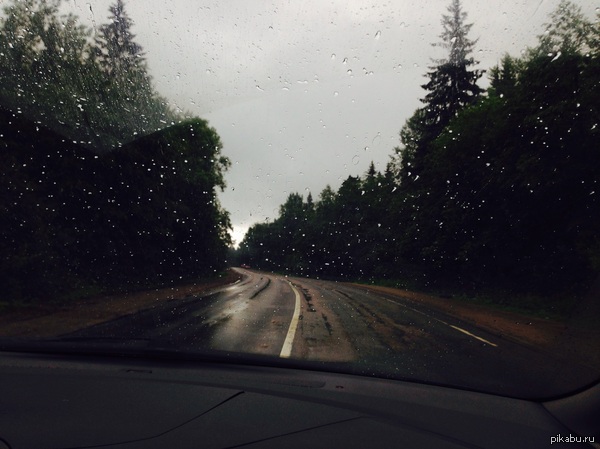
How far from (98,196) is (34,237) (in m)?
2.89

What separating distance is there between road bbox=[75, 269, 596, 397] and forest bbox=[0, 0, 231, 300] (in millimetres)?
2853

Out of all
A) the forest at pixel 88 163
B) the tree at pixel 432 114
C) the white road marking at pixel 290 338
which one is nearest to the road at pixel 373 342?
the white road marking at pixel 290 338

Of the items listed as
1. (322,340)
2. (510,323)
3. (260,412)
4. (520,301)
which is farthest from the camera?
(520,301)

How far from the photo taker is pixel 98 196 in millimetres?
15461

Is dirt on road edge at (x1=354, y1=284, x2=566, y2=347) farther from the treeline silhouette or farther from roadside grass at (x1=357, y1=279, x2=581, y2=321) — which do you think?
the treeline silhouette

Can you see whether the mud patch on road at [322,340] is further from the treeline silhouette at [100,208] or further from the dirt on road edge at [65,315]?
the dirt on road edge at [65,315]

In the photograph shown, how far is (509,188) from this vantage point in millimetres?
13008

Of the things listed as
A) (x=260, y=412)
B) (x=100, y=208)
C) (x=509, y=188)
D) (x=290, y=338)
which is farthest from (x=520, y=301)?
(x=100, y=208)

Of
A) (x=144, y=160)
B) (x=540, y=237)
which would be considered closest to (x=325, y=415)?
(x=540, y=237)

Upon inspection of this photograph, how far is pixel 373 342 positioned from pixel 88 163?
11702mm

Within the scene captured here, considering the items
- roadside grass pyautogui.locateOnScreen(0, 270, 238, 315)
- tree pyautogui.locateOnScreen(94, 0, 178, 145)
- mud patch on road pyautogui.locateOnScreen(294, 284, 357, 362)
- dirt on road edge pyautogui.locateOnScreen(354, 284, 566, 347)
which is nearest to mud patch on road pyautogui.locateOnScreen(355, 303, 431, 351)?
mud patch on road pyautogui.locateOnScreen(294, 284, 357, 362)

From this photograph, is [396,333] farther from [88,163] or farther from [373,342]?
[88,163]

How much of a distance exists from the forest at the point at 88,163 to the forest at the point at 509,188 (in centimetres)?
390

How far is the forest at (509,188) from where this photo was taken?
→ 33.5ft
